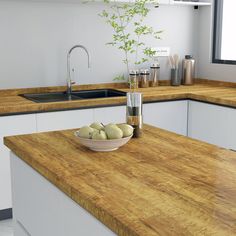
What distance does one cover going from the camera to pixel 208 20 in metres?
4.41

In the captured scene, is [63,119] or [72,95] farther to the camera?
[72,95]

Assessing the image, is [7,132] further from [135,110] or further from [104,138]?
[104,138]

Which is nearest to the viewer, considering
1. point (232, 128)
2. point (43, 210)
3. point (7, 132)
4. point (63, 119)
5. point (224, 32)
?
point (43, 210)

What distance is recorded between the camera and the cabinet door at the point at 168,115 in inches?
141

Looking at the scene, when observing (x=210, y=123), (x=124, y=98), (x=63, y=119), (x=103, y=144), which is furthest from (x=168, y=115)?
(x=103, y=144)

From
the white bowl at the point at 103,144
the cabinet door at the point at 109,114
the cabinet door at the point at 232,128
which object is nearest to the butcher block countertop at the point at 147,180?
the white bowl at the point at 103,144

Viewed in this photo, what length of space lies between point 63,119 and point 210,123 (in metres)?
1.21

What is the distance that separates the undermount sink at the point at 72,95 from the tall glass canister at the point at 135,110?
1.68m

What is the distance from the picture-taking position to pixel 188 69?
4289 millimetres

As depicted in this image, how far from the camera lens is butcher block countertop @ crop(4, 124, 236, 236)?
3.84ft

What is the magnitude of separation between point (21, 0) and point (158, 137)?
2.05 m

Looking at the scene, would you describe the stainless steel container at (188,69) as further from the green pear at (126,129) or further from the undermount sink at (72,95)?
the green pear at (126,129)

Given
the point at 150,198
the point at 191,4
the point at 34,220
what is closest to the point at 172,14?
the point at 191,4

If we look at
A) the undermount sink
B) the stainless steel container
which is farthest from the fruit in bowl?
the stainless steel container
